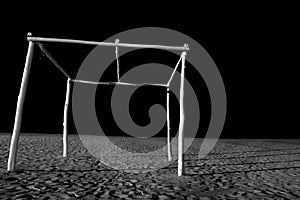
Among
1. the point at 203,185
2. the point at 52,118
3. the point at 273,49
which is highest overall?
the point at 273,49

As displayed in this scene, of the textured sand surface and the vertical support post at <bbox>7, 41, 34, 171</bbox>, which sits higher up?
the vertical support post at <bbox>7, 41, 34, 171</bbox>

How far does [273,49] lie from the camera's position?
A: 1210 cm

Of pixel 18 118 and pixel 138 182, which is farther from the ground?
pixel 18 118

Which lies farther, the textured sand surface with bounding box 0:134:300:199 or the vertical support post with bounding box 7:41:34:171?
the vertical support post with bounding box 7:41:34:171

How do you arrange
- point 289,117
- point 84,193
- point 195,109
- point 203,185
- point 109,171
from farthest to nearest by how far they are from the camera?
Answer: point 289,117, point 195,109, point 109,171, point 203,185, point 84,193

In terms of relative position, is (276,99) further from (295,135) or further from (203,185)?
(203,185)

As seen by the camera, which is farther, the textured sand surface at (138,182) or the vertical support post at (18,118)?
the vertical support post at (18,118)

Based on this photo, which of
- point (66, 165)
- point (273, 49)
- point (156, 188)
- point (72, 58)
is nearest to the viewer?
point (156, 188)

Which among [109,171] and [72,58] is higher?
[72,58]

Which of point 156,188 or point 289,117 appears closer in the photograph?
point 156,188

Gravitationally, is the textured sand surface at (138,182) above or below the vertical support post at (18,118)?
below

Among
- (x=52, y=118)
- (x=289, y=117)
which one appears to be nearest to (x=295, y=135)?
(x=289, y=117)

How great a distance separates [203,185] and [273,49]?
1117 cm

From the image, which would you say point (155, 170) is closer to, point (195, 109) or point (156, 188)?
point (156, 188)
